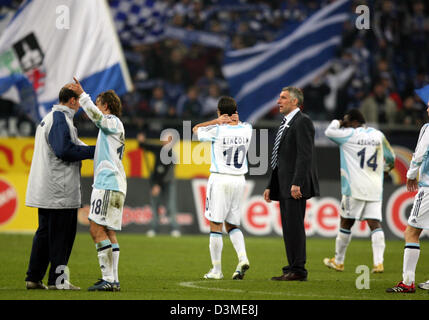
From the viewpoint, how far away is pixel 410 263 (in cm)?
998

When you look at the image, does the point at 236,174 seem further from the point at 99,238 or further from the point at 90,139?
the point at 90,139

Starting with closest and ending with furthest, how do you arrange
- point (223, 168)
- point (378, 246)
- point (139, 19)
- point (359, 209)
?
point (223, 168) < point (378, 246) < point (359, 209) < point (139, 19)

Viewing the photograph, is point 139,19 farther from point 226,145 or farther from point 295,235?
point 295,235

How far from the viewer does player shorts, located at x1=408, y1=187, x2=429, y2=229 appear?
997 centimetres

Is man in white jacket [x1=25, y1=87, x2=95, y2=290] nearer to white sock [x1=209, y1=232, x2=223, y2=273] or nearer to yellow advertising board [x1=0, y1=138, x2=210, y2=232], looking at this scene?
white sock [x1=209, y1=232, x2=223, y2=273]

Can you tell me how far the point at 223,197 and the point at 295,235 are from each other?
116 cm

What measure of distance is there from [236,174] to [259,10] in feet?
50.3

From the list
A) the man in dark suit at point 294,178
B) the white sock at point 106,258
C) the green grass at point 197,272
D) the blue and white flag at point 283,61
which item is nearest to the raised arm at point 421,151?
the green grass at point 197,272

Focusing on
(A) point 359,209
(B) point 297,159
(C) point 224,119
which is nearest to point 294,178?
(B) point 297,159

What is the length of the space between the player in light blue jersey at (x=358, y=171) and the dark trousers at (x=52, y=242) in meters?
5.29

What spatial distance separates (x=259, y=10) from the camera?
26.3 meters

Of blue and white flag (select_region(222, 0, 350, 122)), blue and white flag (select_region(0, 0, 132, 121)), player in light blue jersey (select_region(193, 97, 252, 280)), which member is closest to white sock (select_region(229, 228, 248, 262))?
player in light blue jersey (select_region(193, 97, 252, 280))

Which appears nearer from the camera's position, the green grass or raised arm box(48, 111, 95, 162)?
the green grass

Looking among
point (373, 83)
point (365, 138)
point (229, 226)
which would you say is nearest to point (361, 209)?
point (365, 138)
